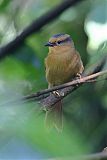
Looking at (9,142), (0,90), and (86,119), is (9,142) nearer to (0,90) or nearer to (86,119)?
(0,90)

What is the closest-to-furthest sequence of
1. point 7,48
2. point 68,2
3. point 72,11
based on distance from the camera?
point 7,48 → point 68,2 → point 72,11

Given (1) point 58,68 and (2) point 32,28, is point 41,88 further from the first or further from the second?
(1) point 58,68

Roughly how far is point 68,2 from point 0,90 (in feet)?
1.33

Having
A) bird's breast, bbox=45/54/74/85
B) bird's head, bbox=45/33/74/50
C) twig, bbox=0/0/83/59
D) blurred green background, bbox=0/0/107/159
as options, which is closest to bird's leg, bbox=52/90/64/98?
blurred green background, bbox=0/0/107/159

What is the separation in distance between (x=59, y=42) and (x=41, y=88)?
840 mm

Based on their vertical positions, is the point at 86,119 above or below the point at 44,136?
above

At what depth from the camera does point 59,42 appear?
2111mm

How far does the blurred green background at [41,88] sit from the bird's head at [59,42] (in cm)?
2

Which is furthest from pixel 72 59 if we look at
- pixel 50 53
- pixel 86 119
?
pixel 86 119

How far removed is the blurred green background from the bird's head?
0.9 inches

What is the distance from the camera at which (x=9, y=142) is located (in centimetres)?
47

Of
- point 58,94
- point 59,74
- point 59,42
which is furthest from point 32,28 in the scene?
point 59,42

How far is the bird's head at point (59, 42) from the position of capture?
6.27 feet

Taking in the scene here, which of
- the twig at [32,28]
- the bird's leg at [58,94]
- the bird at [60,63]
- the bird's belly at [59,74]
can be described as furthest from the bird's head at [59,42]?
the twig at [32,28]
